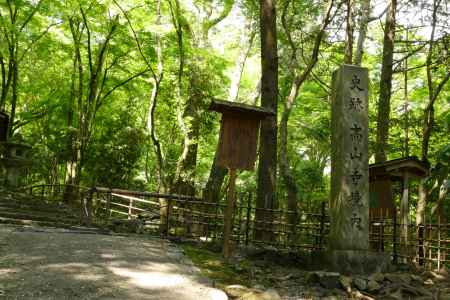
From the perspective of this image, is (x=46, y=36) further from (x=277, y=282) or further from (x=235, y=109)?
(x=277, y=282)

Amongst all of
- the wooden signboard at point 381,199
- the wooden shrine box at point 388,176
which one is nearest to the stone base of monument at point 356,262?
the wooden shrine box at point 388,176

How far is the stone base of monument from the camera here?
7.91 m

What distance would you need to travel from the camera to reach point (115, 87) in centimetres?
1953

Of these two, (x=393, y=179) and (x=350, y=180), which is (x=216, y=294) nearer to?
(x=350, y=180)

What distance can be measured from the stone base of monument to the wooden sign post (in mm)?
2032

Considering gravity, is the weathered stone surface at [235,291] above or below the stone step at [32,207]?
below

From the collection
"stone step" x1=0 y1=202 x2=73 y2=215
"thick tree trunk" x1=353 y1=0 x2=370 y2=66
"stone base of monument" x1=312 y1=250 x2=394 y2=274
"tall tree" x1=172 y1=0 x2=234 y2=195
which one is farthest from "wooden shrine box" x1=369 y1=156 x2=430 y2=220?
"stone step" x1=0 y1=202 x2=73 y2=215

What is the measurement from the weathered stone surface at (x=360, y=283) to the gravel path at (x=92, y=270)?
2896mm

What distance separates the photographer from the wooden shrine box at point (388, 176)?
34.0 feet

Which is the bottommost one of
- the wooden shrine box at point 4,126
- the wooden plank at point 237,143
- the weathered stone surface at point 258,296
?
the weathered stone surface at point 258,296

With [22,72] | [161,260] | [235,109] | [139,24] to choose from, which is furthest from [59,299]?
[22,72]

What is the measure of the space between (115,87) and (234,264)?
1386 cm

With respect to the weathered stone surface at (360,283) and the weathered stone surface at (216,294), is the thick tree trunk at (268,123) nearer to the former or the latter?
the weathered stone surface at (360,283)

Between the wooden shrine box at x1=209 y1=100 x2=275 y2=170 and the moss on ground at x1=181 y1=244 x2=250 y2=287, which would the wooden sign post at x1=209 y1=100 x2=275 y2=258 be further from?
the moss on ground at x1=181 y1=244 x2=250 y2=287
